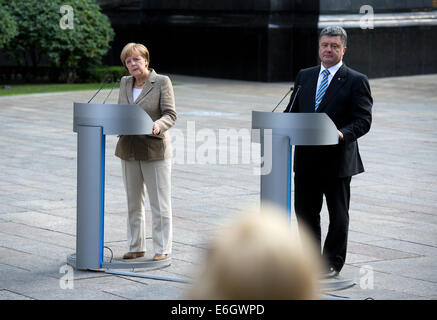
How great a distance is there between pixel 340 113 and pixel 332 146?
237 millimetres

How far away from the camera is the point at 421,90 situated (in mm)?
23391

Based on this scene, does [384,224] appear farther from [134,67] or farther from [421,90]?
[421,90]

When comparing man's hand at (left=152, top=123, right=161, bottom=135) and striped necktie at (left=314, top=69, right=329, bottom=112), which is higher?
striped necktie at (left=314, top=69, right=329, bottom=112)

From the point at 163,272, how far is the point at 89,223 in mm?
670

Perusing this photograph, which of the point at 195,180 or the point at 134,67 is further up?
the point at 134,67

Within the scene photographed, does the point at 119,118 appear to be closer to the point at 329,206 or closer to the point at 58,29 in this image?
the point at 329,206

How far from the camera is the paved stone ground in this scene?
6.28m

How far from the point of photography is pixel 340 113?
20.1ft

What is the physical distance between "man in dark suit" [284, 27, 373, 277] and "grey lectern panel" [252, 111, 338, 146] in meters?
0.39

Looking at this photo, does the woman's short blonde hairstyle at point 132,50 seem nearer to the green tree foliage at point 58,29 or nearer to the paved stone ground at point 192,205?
the paved stone ground at point 192,205

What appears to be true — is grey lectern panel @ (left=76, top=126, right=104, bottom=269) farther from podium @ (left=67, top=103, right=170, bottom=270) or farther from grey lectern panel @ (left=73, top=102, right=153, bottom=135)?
grey lectern panel @ (left=73, top=102, right=153, bottom=135)

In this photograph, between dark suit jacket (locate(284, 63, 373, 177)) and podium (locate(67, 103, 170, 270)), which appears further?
podium (locate(67, 103, 170, 270))

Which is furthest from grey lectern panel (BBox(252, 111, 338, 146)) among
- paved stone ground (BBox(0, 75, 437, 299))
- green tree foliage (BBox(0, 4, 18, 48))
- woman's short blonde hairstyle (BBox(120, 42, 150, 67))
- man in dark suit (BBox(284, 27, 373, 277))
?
green tree foliage (BBox(0, 4, 18, 48))

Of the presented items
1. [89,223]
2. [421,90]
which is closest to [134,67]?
[89,223]
